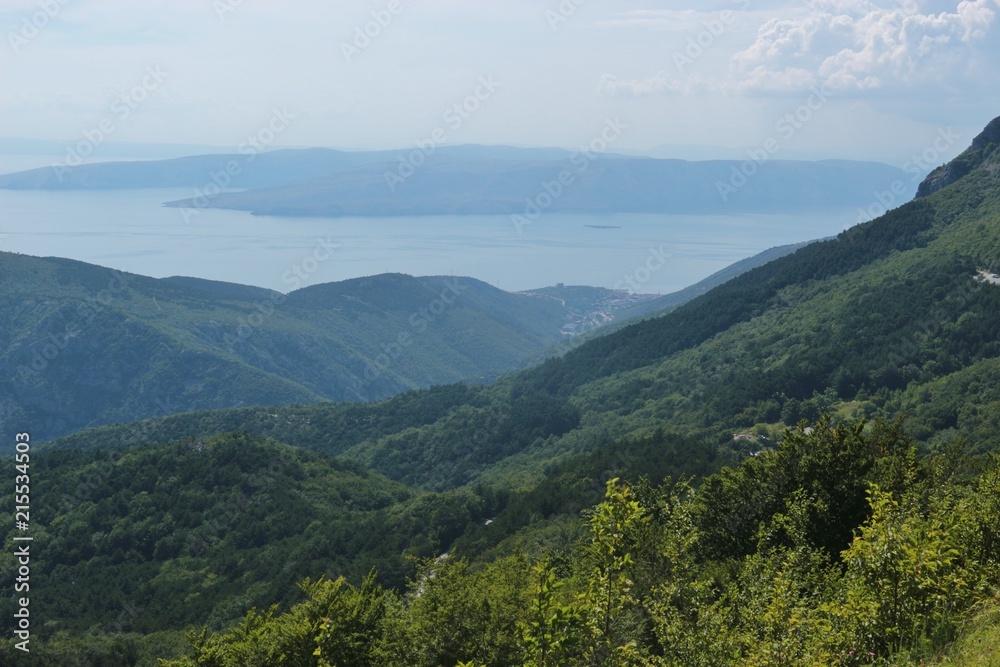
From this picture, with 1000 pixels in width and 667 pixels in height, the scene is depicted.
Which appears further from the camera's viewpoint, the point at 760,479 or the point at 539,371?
the point at 539,371

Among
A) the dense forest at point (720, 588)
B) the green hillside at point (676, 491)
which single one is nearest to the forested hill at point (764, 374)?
the green hillside at point (676, 491)

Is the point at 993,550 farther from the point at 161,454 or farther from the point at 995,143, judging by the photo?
the point at 995,143

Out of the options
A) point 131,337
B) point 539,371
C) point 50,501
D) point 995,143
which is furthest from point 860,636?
point 131,337

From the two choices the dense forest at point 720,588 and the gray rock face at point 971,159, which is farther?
the gray rock face at point 971,159

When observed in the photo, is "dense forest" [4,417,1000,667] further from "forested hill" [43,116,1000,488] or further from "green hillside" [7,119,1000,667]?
"forested hill" [43,116,1000,488]

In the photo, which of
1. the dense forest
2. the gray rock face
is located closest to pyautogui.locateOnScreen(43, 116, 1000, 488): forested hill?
the gray rock face

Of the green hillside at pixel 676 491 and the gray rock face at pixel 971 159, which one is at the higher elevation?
the gray rock face at pixel 971 159

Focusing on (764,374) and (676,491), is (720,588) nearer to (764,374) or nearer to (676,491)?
(676,491)

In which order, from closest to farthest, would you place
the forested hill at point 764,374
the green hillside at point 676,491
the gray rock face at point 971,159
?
the green hillside at point 676,491, the forested hill at point 764,374, the gray rock face at point 971,159

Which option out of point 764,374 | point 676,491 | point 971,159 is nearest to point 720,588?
point 676,491

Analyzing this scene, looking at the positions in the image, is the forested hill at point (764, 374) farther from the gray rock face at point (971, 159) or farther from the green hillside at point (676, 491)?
the gray rock face at point (971, 159)

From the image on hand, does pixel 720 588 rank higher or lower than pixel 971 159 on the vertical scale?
lower
